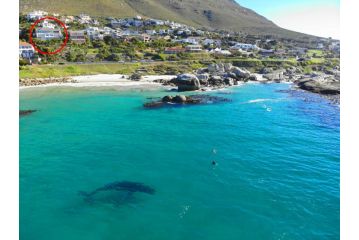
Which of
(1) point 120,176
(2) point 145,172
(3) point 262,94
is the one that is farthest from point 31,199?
(3) point 262,94

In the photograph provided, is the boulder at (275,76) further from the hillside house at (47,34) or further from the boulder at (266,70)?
the hillside house at (47,34)

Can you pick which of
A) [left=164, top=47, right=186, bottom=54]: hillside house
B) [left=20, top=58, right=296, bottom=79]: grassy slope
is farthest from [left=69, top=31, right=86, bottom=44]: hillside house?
[left=20, top=58, right=296, bottom=79]: grassy slope

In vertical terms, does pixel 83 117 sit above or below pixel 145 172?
above

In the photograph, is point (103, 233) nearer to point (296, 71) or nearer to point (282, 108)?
point (282, 108)

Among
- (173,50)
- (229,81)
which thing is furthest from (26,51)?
(229,81)

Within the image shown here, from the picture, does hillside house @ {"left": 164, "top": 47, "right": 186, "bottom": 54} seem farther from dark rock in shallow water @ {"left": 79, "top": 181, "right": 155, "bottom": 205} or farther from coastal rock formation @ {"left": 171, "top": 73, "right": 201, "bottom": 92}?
dark rock in shallow water @ {"left": 79, "top": 181, "right": 155, "bottom": 205}

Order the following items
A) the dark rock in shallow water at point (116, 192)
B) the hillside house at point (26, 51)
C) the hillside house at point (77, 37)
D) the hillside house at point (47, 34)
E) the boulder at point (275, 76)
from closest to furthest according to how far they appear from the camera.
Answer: the dark rock in shallow water at point (116, 192) < the hillside house at point (26, 51) < the boulder at point (275, 76) < the hillside house at point (47, 34) < the hillside house at point (77, 37)

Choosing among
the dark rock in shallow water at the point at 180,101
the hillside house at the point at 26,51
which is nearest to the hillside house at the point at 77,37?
the hillside house at the point at 26,51
